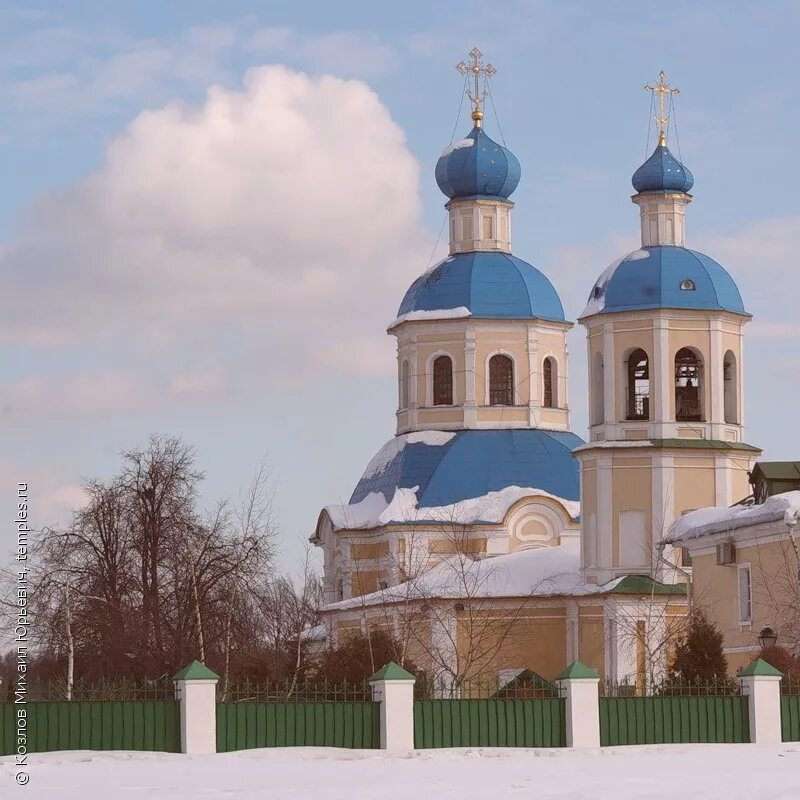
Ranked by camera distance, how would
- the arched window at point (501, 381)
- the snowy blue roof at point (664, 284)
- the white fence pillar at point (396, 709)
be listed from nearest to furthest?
the white fence pillar at point (396, 709) → the snowy blue roof at point (664, 284) → the arched window at point (501, 381)

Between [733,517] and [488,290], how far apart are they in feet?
51.5

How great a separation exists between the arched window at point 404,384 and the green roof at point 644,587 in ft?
34.9

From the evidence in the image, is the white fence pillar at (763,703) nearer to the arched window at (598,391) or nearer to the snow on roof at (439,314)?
the arched window at (598,391)

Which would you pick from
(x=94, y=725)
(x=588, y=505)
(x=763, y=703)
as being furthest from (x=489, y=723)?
(x=588, y=505)

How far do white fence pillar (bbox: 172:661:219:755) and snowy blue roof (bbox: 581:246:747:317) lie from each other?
18.4m

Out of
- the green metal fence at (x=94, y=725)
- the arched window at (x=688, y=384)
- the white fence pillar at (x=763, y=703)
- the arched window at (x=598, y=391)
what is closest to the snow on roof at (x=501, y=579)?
the arched window at (x=598, y=391)

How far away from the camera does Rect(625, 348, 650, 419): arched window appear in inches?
1655

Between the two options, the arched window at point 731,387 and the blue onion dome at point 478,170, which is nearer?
the arched window at point 731,387

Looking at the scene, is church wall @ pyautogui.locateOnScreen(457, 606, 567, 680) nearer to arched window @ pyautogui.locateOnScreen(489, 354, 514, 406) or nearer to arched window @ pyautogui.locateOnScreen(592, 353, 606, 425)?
arched window @ pyautogui.locateOnScreen(592, 353, 606, 425)

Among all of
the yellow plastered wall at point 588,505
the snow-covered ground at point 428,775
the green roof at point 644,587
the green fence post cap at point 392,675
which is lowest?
the snow-covered ground at point 428,775

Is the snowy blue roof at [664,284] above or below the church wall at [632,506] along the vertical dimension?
above

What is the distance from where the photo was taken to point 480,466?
49.2 m

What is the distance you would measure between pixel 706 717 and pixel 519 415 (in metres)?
23.1

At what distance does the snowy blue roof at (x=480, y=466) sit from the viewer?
4897 cm
